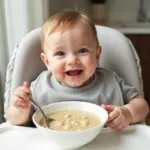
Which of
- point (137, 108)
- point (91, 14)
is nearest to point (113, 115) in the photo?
point (137, 108)

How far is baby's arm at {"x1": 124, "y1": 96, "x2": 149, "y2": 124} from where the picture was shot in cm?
109

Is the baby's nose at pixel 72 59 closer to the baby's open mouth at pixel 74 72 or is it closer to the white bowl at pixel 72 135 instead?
the baby's open mouth at pixel 74 72

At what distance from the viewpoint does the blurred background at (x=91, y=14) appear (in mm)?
1664

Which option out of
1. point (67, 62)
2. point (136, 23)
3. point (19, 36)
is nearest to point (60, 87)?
point (67, 62)

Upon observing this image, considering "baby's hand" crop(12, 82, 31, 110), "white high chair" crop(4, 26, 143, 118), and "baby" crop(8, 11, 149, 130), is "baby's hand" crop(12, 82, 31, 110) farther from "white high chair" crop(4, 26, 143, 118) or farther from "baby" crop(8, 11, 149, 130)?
"white high chair" crop(4, 26, 143, 118)

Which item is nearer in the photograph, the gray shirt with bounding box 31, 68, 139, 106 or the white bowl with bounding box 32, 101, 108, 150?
the white bowl with bounding box 32, 101, 108, 150

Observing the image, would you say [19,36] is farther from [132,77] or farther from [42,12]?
[132,77]

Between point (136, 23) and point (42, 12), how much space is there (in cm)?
131

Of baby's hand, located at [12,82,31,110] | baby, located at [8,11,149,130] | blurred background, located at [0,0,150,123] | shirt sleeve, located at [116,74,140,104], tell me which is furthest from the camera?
blurred background, located at [0,0,150,123]

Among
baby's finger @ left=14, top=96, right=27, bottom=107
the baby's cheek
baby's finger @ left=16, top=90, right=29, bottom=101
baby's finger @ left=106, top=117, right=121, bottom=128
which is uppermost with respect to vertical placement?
the baby's cheek

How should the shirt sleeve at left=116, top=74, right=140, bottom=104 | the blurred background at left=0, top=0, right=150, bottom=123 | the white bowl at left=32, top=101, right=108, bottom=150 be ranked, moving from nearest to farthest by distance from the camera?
the white bowl at left=32, top=101, right=108, bottom=150 < the shirt sleeve at left=116, top=74, right=140, bottom=104 < the blurred background at left=0, top=0, right=150, bottom=123

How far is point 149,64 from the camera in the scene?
103 inches

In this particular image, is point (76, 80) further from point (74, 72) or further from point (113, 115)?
point (113, 115)

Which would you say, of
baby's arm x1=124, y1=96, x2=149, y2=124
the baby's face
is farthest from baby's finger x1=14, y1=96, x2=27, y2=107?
baby's arm x1=124, y1=96, x2=149, y2=124
